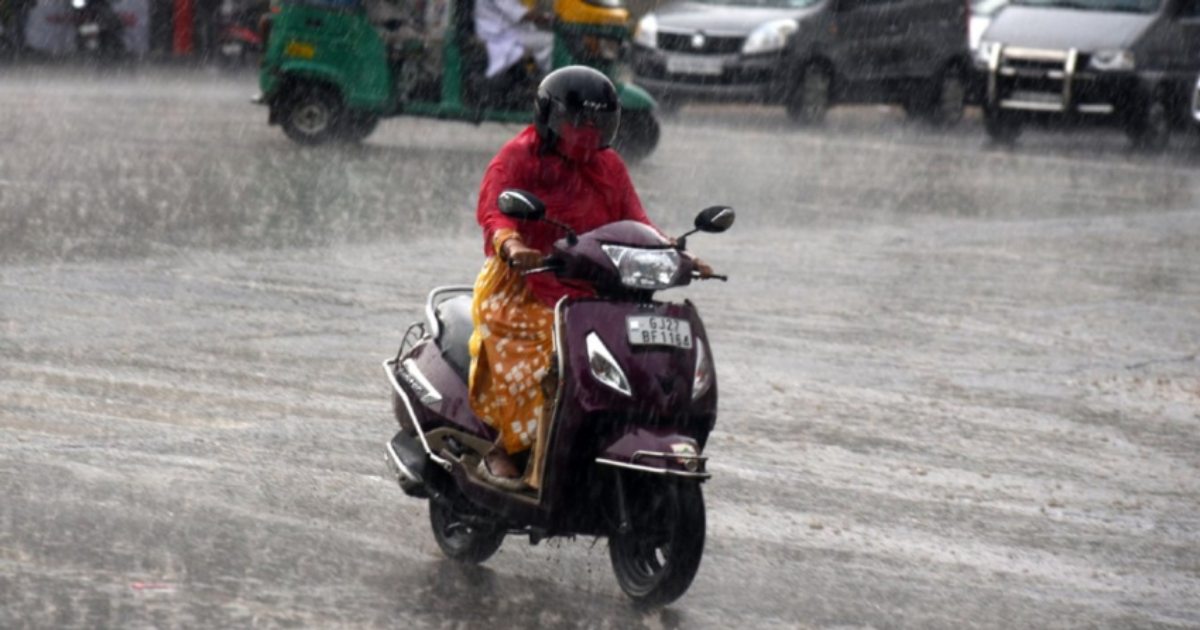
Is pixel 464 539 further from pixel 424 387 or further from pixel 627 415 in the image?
pixel 627 415

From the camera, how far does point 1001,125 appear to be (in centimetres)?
2534

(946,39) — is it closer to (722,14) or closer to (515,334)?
(722,14)

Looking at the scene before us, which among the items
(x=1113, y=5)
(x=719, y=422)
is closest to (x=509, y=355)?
(x=719, y=422)

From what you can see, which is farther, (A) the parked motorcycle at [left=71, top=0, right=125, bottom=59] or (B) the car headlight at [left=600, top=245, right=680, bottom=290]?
(A) the parked motorcycle at [left=71, top=0, right=125, bottom=59]

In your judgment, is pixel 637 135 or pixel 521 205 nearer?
pixel 521 205

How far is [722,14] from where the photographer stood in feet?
86.0

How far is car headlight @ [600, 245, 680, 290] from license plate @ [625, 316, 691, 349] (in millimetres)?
89

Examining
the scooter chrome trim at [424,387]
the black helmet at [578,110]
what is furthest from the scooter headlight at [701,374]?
the scooter chrome trim at [424,387]

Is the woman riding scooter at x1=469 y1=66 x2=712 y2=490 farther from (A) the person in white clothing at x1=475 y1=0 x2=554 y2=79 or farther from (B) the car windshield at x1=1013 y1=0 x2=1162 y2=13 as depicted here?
(B) the car windshield at x1=1013 y1=0 x2=1162 y2=13

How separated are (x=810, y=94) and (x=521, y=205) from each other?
2097cm

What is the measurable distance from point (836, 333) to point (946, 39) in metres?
16.7

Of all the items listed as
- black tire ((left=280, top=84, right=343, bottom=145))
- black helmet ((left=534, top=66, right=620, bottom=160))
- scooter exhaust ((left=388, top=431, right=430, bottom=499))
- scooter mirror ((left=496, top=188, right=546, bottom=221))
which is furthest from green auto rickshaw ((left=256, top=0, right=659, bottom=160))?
scooter mirror ((left=496, top=188, right=546, bottom=221))

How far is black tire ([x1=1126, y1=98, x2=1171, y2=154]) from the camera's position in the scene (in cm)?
2445

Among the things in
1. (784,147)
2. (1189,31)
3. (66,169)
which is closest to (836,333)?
(66,169)
